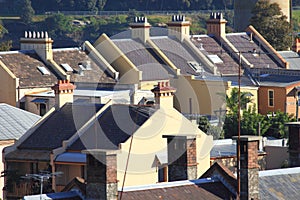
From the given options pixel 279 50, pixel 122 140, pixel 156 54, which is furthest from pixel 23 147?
pixel 279 50

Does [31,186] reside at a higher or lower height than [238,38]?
lower

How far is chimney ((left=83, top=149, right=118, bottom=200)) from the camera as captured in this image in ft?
82.5

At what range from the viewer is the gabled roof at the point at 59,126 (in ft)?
132

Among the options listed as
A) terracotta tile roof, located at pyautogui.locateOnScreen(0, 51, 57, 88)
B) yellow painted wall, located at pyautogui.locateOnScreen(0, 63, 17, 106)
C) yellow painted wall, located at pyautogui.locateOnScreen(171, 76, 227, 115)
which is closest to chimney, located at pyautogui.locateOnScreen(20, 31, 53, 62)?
terracotta tile roof, located at pyautogui.locateOnScreen(0, 51, 57, 88)

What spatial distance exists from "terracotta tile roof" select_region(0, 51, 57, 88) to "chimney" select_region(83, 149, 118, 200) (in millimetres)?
31301

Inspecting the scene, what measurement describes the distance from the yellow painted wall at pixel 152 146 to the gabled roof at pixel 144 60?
23.2 m

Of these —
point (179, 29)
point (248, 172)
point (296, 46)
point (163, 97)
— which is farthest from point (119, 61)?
point (248, 172)

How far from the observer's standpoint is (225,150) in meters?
41.5

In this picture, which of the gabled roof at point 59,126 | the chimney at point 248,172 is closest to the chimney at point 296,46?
the gabled roof at point 59,126

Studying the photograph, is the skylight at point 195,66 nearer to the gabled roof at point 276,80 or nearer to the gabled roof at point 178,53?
the gabled roof at point 178,53

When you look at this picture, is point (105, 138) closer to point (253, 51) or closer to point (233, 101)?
point (233, 101)

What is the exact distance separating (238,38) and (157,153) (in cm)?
3616

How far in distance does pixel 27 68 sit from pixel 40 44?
6.82 feet

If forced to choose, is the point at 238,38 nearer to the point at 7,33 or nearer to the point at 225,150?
the point at 225,150
